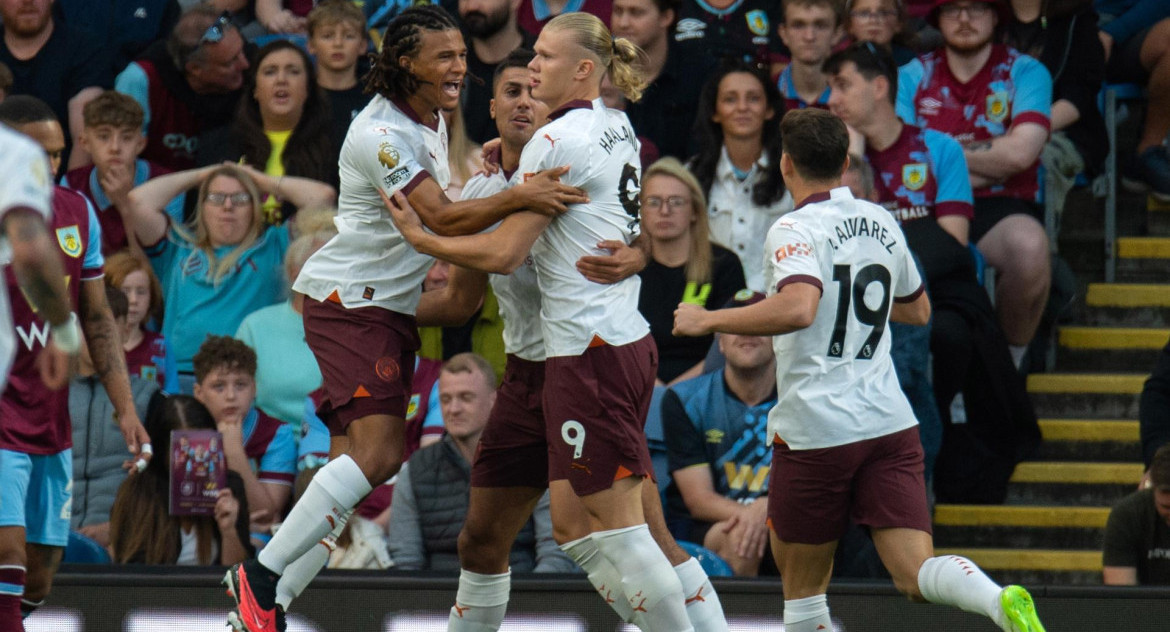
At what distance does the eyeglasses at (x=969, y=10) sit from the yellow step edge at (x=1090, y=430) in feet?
7.76

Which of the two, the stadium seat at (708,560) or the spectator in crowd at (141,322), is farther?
the spectator in crowd at (141,322)

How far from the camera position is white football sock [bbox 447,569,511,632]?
6141 mm

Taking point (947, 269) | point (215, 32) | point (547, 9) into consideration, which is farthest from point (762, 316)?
point (215, 32)

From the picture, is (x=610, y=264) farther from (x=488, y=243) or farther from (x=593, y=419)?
(x=593, y=419)

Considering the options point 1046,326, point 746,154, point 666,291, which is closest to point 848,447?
point 666,291

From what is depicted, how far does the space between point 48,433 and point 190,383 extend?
2.82 meters

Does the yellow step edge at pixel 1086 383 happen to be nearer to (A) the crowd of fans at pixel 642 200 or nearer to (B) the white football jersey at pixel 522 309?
(A) the crowd of fans at pixel 642 200

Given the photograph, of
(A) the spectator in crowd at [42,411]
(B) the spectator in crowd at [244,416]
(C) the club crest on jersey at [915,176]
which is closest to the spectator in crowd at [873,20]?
(C) the club crest on jersey at [915,176]

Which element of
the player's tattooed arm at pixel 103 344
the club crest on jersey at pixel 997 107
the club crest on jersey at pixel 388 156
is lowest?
the player's tattooed arm at pixel 103 344

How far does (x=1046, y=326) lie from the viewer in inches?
393

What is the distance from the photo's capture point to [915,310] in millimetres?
6324

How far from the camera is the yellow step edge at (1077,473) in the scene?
9234mm

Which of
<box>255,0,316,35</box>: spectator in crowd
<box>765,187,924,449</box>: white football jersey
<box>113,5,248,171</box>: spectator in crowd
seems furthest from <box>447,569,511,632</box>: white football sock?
<box>255,0,316,35</box>: spectator in crowd

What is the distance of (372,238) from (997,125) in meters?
4.89
